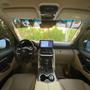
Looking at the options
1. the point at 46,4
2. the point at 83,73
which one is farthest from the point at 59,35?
the point at 46,4

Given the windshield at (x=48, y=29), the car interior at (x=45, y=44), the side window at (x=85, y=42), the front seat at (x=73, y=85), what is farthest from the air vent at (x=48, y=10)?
the front seat at (x=73, y=85)

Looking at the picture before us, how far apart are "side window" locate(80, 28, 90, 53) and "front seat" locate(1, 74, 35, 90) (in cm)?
139

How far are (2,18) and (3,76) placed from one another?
1.09 metres

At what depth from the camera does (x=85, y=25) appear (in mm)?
4809

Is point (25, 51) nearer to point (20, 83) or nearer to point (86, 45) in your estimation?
point (20, 83)

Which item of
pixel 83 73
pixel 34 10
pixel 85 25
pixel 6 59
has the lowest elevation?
pixel 83 73

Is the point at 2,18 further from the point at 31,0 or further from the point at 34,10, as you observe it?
the point at 31,0

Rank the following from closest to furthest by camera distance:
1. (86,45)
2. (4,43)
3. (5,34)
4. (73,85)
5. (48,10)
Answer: (73,85), (48,10), (4,43), (5,34), (86,45)

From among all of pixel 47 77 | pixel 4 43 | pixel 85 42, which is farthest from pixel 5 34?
pixel 85 42

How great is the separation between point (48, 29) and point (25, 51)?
3.20 ft

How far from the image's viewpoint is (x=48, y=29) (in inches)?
207

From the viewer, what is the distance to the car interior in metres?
3.58

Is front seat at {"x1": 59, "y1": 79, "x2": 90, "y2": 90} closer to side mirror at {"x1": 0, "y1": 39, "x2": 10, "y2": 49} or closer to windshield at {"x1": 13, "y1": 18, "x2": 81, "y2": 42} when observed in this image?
side mirror at {"x1": 0, "y1": 39, "x2": 10, "y2": 49}

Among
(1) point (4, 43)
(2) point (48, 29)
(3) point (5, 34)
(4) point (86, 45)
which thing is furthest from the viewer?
(2) point (48, 29)
